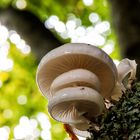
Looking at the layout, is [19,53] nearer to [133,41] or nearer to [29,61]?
[29,61]

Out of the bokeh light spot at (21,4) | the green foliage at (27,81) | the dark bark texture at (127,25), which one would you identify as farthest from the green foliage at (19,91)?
the dark bark texture at (127,25)

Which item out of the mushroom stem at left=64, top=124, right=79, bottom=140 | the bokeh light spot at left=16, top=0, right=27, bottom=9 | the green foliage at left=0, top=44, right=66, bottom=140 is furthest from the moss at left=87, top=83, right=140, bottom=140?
the bokeh light spot at left=16, top=0, right=27, bottom=9

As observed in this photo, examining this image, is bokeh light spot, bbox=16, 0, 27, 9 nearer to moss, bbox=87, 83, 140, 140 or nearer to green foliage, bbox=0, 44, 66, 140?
green foliage, bbox=0, 44, 66, 140

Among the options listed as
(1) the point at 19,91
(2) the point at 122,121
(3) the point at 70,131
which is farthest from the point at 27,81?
(2) the point at 122,121

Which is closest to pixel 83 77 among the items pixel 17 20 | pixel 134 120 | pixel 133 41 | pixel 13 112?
pixel 134 120

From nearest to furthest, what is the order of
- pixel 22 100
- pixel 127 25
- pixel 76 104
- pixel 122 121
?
pixel 122 121, pixel 76 104, pixel 127 25, pixel 22 100

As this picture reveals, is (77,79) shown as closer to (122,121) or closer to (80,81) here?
(80,81)
